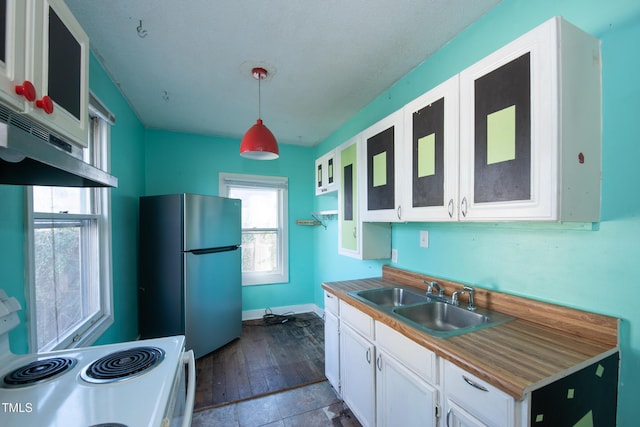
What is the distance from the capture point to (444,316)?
1640 millimetres

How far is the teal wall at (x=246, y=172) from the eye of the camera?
10.9 ft

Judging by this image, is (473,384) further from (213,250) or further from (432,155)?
(213,250)

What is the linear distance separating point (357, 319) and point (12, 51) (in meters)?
1.87

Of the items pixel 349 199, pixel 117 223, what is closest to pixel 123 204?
pixel 117 223

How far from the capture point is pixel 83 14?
1.48 m

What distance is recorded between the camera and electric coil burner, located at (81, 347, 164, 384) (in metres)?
0.94

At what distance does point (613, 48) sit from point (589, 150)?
413mm

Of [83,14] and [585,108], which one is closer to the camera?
[585,108]

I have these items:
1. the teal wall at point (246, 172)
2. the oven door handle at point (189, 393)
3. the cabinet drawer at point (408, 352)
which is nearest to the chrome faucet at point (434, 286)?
the cabinet drawer at point (408, 352)

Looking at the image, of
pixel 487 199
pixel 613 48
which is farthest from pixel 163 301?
pixel 613 48

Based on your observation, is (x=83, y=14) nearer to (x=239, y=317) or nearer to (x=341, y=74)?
(x=341, y=74)

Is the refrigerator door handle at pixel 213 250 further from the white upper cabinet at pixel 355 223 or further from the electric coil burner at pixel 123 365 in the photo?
the electric coil burner at pixel 123 365

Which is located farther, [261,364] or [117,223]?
[261,364]

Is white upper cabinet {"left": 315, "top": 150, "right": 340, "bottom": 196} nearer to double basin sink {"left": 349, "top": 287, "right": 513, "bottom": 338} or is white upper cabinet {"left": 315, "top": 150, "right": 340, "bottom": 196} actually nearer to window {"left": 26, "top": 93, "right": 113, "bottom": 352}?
double basin sink {"left": 349, "top": 287, "right": 513, "bottom": 338}
